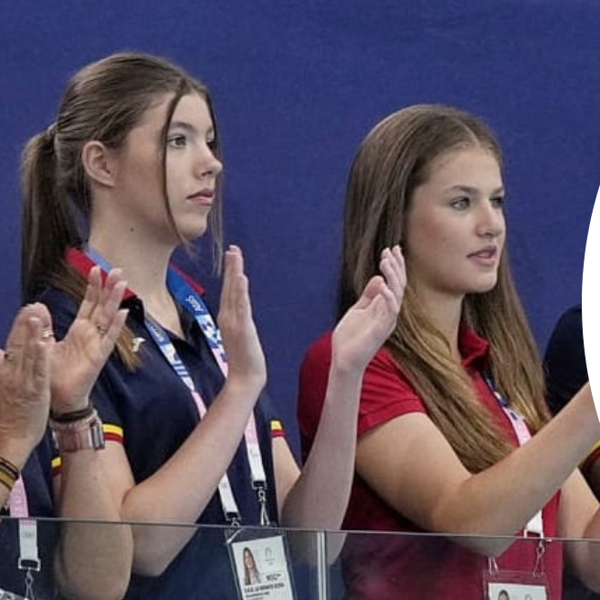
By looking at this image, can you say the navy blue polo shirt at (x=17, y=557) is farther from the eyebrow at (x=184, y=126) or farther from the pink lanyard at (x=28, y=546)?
the eyebrow at (x=184, y=126)

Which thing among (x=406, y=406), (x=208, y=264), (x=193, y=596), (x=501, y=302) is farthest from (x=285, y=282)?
(x=193, y=596)

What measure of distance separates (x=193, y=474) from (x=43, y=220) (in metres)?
0.48

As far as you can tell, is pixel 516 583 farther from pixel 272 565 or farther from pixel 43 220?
pixel 43 220

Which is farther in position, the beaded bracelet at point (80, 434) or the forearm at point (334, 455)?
the forearm at point (334, 455)

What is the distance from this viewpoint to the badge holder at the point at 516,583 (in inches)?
71.5

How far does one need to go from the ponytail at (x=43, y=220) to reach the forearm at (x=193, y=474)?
34cm

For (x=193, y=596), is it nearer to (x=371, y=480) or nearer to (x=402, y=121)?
(x=371, y=480)

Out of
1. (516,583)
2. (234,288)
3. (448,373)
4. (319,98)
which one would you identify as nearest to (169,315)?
(234,288)

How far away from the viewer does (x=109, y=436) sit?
2012 mm

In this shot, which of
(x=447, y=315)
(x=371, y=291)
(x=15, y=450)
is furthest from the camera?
(x=447, y=315)

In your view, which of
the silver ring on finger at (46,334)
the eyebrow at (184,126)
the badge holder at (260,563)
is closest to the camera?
the badge holder at (260,563)

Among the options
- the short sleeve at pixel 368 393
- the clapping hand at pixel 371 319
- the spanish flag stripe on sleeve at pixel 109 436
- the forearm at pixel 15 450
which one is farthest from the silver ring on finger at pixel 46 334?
the short sleeve at pixel 368 393

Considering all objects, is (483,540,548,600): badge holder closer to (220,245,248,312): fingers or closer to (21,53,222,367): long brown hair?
(220,245,248,312): fingers

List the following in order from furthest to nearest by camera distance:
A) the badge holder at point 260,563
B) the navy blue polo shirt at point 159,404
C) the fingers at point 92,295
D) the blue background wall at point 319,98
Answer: the blue background wall at point 319,98 → the navy blue polo shirt at point 159,404 → the fingers at point 92,295 → the badge holder at point 260,563
